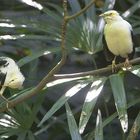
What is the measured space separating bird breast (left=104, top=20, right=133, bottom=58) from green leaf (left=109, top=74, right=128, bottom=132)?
0.30m

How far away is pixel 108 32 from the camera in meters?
2.35

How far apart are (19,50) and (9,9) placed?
0.53m

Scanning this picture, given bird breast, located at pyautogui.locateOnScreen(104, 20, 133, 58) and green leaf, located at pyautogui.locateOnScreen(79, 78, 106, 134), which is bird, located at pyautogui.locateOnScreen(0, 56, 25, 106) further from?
bird breast, located at pyautogui.locateOnScreen(104, 20, 133, 58)

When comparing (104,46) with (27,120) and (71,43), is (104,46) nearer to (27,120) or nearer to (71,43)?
(71,43)

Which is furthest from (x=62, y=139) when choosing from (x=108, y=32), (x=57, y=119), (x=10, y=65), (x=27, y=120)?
(x=10, y=65)

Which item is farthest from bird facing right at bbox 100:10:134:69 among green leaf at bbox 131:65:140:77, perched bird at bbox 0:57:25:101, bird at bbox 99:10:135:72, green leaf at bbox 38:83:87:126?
perched bird at bbox 0:57:25:101

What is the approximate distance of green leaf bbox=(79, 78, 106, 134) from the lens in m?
1.94

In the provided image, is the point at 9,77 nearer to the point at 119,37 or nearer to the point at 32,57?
the point at 32,57

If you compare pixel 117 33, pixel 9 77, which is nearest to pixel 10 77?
pixel 9 77

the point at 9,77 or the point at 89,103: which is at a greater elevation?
the point at 9,77

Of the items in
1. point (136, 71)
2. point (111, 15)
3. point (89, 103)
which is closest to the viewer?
point (89, 103)

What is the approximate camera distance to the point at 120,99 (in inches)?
78.8

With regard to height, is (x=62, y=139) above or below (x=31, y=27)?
below

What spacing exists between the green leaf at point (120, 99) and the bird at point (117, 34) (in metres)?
0.19
